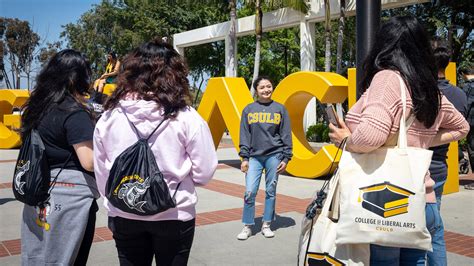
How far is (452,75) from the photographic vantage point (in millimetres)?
8164

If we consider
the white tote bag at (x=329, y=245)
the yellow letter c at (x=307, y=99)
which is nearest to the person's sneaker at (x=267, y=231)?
the white tote bag at (x=329, y=245)

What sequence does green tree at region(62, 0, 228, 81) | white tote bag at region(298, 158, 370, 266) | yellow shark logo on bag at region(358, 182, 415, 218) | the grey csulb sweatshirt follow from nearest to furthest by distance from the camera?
yellow shark logo on bag at region(358, 182, 415, 218) < white tote bag at region(298, 158, 370, 266) < the grey csulb sweatshirt < green tree at region(62, 0, 228, 81)

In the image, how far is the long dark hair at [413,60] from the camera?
2.29 meters

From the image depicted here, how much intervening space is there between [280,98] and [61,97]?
760 centimetres

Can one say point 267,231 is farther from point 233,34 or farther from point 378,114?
point 233,34

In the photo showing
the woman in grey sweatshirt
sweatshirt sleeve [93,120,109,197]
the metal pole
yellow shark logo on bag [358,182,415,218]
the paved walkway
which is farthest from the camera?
the woman in grey sweatshirt

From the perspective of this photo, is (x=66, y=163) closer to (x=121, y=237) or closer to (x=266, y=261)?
(x=121, y=237)

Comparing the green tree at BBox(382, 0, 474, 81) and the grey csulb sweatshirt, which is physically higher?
the green tree at BBox(382, 0, 474, 81)

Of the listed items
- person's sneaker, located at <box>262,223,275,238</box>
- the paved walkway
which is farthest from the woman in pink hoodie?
person's sneaker, located at <box>262,223,275,238</box>

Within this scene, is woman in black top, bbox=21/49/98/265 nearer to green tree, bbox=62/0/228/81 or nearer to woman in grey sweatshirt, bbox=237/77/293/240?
woman in grey sweatshirt, bbox=237/77/293/240

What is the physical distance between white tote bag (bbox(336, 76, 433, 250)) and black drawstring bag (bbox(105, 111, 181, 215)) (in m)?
0.84

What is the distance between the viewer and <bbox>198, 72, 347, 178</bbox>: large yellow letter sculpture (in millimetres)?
9281

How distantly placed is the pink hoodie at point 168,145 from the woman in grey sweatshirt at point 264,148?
3.04 meters

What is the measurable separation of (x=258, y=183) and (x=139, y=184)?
→ 3439 mm
